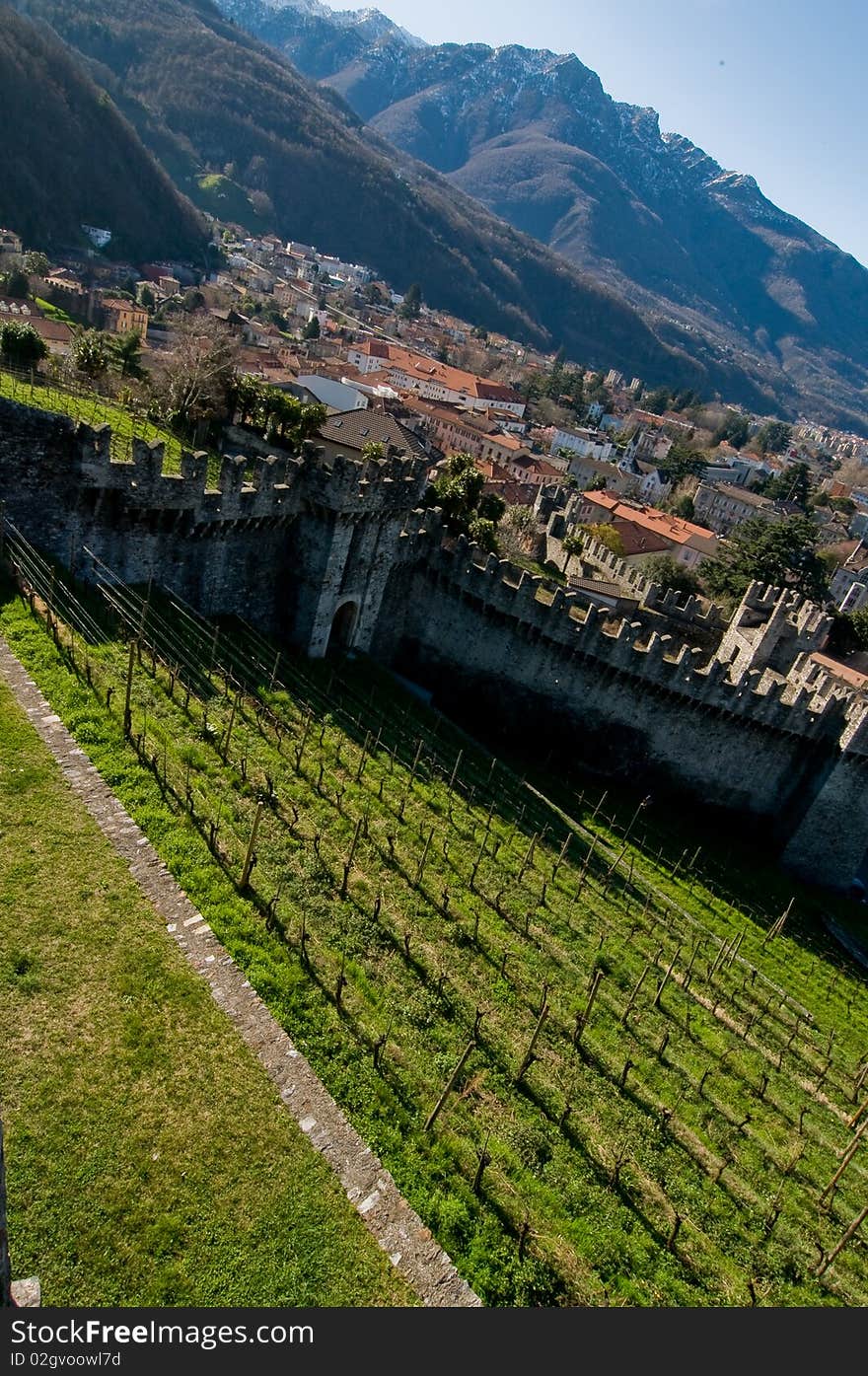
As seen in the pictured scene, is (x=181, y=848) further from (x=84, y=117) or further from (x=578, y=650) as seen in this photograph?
(x=84, y=117)

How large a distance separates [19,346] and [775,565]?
52.6m

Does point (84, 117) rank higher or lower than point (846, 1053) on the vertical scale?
higher

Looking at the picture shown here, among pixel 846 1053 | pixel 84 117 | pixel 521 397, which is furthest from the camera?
pixel 521 397

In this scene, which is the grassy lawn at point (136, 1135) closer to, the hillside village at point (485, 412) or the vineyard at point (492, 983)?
the vineyard at point (492, 983)

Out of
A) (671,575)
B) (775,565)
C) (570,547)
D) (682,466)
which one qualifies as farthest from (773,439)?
(570,547)

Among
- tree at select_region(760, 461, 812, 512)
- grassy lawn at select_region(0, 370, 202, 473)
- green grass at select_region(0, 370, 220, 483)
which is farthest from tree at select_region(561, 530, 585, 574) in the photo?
tree at select_region(760, 461, 812, 512)

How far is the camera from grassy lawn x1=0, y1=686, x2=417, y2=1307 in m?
8.10

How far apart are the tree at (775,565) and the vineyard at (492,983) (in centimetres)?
4078

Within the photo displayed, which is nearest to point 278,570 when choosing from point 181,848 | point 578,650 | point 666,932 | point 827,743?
point 578,650

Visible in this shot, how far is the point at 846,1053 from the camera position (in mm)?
19938

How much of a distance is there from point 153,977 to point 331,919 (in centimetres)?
388

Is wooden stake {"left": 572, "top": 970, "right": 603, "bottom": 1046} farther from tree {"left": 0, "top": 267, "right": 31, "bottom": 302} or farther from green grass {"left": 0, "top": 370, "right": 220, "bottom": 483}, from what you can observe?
tree {"left": 0, "top": 267, "right": 31, "bottom": 302}

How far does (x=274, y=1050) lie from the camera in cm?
1085

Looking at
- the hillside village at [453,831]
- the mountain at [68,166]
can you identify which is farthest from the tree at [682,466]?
the mountain at [68,166]
